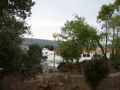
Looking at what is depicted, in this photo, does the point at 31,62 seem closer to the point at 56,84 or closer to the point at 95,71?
the point at 56,84

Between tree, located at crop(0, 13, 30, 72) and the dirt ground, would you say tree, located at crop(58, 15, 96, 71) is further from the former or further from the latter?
tree, located at crop(0, 13, 30, 72)

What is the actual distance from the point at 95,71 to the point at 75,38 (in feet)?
21.7

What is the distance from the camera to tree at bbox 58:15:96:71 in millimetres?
17203

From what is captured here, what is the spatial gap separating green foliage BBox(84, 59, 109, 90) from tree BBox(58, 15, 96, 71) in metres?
5.20

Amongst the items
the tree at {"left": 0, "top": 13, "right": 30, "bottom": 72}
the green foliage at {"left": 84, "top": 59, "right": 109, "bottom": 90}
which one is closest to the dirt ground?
the tree at {"left": 0, "top": 13, "right": 30, "bottom": 72}

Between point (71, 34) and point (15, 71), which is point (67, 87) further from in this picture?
point (71, 34)

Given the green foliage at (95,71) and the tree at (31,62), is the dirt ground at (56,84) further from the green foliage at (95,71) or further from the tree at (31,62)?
the green foliage at (95,71)

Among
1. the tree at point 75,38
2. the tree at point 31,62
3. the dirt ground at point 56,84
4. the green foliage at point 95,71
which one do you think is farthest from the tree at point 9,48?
the tree at point 75,38

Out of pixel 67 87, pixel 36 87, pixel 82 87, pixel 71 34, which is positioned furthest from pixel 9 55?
pixel 71 34

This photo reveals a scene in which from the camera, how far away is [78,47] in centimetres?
1772

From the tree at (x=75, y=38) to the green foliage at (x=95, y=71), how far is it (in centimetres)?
520

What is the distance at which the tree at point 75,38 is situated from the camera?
1720 cm

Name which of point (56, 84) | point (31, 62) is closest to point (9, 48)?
point (31, 62)

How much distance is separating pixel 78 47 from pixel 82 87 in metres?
4.93
